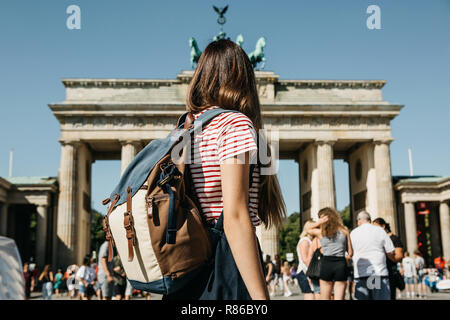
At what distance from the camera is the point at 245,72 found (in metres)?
2.49

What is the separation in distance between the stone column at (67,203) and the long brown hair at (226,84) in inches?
1578

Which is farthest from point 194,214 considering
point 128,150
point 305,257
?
point 128,150

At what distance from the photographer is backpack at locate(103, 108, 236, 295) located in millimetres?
1999

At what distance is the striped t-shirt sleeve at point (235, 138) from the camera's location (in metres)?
2.12

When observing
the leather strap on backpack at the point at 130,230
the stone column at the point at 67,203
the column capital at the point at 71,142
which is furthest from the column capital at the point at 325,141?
the leather strap on backpack at the point at 130,230

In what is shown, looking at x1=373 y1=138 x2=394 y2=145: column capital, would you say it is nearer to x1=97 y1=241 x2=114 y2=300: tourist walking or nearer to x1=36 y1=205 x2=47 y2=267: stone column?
x1=36 y1=205 x2=47 y2=267: stone column

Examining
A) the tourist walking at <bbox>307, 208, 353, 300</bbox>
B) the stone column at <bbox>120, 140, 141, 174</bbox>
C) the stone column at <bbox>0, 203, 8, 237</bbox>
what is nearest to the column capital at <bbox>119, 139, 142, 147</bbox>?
the stone column at <bbox>120, 140, 141, 174</bbox>

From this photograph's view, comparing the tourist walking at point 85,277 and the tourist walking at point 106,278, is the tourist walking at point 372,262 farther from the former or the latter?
the tourist walking at point 85,277

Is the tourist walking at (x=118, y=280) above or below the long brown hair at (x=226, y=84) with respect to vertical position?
below

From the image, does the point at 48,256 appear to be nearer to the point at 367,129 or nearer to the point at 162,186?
the point at 367,129

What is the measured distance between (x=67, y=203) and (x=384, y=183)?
26.9m

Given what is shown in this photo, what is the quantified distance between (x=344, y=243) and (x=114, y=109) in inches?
1408

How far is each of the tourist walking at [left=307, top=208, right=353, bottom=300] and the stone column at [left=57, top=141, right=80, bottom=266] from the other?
34.6 meters
